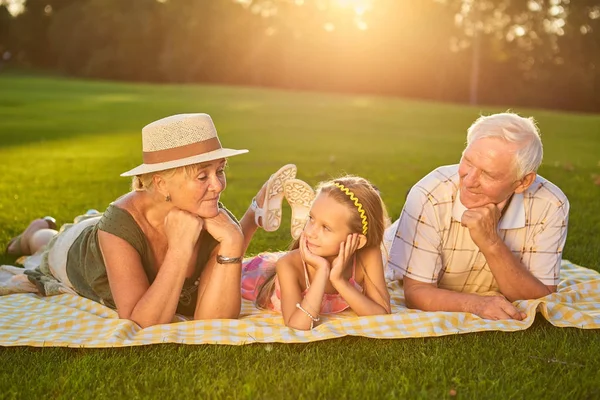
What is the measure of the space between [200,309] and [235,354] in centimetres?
57

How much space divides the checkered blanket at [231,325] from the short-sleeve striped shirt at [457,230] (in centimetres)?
28

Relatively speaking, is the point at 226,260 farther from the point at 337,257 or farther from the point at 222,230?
the point at 337,257

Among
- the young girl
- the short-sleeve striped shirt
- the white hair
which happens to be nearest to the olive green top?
the young girl

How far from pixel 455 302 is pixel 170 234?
1828mm

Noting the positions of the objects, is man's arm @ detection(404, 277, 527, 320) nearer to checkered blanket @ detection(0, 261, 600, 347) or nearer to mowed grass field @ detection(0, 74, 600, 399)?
checkered blanket @ detection(0, 261, 600, 347)

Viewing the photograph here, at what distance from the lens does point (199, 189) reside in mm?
4367

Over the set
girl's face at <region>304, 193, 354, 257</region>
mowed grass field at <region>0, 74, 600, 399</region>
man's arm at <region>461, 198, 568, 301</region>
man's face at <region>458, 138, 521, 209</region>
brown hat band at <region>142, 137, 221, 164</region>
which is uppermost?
brown hat band at <region>142, 137, 221, 164</region>

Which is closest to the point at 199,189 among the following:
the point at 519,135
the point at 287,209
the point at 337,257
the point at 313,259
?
the point at 313,259

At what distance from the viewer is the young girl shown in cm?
449

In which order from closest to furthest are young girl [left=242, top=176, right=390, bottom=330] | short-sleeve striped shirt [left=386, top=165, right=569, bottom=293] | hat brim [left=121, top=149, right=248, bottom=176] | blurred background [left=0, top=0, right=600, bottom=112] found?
1. hat brim [left=121, top=149, right=248, bottom=176]
2. young girl [left=242, top=176, right=390, bottom=330]
3. short-sleeve striped shirt [left=386, top=165, right=569, bottom=293]
4. blurred background [left=0, top=0, right=600, bottom=112]

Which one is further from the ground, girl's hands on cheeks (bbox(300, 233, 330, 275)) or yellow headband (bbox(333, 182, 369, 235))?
yellow headband (bbox(333, 182, 369, 235))

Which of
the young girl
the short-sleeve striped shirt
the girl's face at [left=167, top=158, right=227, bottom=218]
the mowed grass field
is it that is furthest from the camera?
the short-sleeve striped shirt

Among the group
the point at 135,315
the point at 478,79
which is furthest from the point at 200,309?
the point at 478,79

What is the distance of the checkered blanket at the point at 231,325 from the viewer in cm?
429
